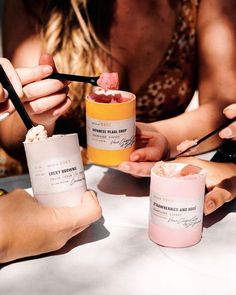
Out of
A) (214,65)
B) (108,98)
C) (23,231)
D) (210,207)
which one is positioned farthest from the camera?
(214,65)

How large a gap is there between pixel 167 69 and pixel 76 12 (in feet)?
1.02

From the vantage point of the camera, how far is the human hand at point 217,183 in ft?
3.10

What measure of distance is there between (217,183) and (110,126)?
229 mm

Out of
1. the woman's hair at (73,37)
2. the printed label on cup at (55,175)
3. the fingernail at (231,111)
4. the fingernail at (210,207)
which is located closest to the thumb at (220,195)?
the fingernail at (210,207)

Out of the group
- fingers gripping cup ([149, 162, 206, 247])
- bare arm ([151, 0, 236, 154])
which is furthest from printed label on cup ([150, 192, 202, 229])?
bare arm ([151, 0, 236, 154])

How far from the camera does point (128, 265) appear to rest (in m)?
0.83

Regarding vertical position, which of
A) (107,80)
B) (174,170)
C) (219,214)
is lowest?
(219,214)

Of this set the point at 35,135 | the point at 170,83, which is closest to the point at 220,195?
the point at 35,135

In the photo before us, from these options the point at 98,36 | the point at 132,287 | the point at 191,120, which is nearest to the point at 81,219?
the point at 132,287

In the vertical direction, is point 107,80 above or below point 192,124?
above

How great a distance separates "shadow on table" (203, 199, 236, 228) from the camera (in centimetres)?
97

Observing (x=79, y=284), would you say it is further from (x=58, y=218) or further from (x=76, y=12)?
(x=76, y=12)

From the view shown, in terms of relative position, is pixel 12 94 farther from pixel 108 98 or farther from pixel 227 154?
pixel 227 154

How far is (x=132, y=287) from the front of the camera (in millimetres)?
774
